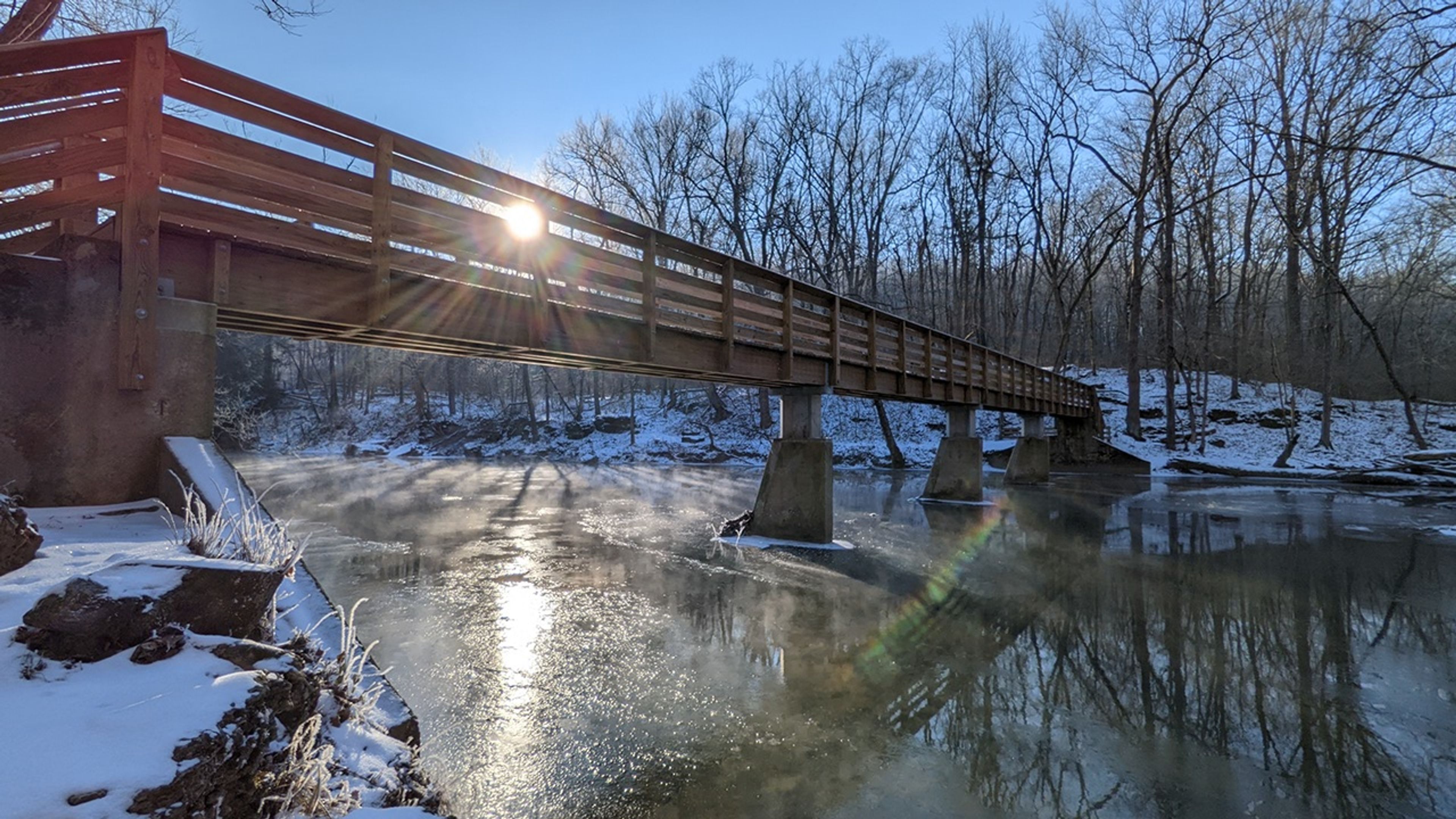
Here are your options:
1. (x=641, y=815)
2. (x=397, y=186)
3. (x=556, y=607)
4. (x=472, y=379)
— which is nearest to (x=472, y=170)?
(x=397, y=186)

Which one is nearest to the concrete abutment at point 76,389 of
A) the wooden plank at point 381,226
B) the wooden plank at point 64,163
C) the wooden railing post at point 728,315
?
the wooden plank at point 64,163

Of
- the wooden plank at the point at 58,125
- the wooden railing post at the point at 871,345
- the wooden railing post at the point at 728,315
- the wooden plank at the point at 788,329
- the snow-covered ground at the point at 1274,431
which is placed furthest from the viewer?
the snow-covered ground at the point at 1274,431

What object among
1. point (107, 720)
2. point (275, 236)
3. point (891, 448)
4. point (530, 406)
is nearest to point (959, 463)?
point (891, 448)

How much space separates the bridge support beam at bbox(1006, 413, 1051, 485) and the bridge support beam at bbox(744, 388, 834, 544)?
13.5 m

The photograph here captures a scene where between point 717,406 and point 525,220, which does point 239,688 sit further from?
point 717,406

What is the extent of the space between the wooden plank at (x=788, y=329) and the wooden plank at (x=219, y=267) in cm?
750

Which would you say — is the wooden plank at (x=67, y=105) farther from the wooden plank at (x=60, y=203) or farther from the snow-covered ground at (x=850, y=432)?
the snow-covered ground at (x=850, y=432)

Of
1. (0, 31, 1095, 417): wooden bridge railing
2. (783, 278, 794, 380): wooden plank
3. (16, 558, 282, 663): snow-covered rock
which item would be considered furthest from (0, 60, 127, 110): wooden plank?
(783, 278, 794, 380): wooden plank

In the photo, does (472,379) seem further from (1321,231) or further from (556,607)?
(1321,231)

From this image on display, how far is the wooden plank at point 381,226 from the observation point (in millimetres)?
5121

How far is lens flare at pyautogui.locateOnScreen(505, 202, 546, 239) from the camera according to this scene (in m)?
6.39

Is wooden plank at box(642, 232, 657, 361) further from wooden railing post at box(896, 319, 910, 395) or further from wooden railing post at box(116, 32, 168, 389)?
wooden railing post at box(896, 319, 910, 395)

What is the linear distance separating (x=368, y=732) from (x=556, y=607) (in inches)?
183

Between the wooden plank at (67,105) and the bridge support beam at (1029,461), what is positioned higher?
the wooden plank at (67,105)
